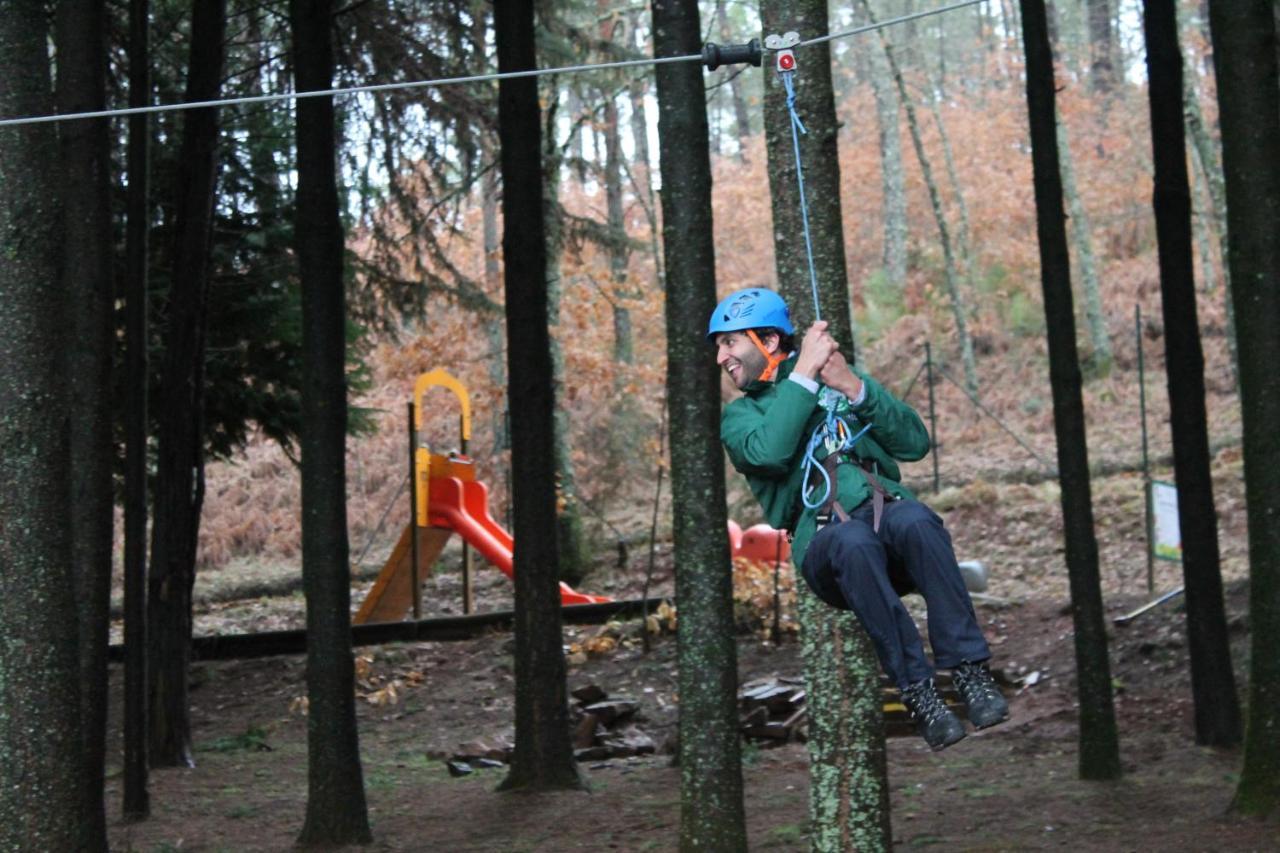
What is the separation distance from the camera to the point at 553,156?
1856cm

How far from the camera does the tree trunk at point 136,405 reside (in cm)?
1214

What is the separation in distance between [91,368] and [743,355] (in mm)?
6470

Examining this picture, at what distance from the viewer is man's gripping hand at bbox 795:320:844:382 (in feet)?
17.6

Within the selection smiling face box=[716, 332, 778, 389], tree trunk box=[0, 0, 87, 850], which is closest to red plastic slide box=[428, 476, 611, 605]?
tree trunk box=[0, 0, 87, 850]

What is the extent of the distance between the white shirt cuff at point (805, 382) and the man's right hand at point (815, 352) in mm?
13

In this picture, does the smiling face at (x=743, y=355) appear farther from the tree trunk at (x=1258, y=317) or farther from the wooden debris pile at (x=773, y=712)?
the wooden debris pile at (x=773, y=712)

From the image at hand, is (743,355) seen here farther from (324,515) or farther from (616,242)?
(616,242)

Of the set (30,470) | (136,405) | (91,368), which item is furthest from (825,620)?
(136,405)

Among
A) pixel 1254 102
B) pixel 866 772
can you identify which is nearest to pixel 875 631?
pixel 866 772

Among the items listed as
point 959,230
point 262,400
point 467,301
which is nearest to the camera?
point 262,400

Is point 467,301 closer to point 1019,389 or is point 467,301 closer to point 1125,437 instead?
point 1125,437

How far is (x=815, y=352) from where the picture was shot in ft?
17.6

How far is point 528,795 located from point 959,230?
27.0 metres

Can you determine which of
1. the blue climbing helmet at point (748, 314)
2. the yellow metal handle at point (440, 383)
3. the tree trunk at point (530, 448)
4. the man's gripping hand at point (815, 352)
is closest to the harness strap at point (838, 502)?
the man's gripping hand at point (815, 352)
